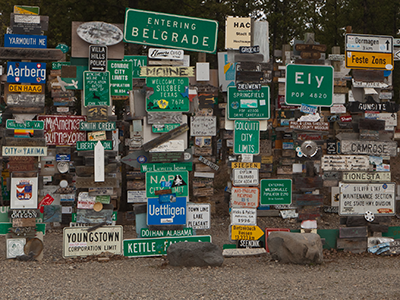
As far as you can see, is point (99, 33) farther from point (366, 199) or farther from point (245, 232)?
point (366, 199)

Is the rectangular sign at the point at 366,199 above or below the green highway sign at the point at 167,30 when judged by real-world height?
below

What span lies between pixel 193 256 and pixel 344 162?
3.84 metres

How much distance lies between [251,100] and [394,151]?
3201 millimetres

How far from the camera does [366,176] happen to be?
33.0ft

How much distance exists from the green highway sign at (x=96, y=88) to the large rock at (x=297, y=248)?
421 cm

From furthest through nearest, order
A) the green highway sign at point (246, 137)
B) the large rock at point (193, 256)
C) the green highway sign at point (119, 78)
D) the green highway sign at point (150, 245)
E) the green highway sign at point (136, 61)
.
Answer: the green highway sign at point (136, 61)
the green highway sign at point (246, 137)
the green highway sign at point (119, 78)
the green highway sign at point (150, 245)
the large rock at point (193, 256)

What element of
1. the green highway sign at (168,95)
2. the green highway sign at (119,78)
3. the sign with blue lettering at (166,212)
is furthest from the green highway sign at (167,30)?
the sign with blue lettering at (166,212)

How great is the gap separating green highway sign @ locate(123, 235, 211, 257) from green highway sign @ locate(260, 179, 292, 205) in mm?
5409

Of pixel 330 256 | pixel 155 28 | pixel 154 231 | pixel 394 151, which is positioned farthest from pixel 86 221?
pixel 394 151

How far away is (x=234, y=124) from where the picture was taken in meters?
9.80

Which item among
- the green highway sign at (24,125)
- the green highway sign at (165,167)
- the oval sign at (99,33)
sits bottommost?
the green highway sign at (165,167)

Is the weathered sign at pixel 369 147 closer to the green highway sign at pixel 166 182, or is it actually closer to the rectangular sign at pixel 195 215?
the rectangular sign at pixel 195 215

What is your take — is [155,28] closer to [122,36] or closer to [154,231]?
[122,36]

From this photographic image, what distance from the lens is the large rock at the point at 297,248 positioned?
8.50 meters
